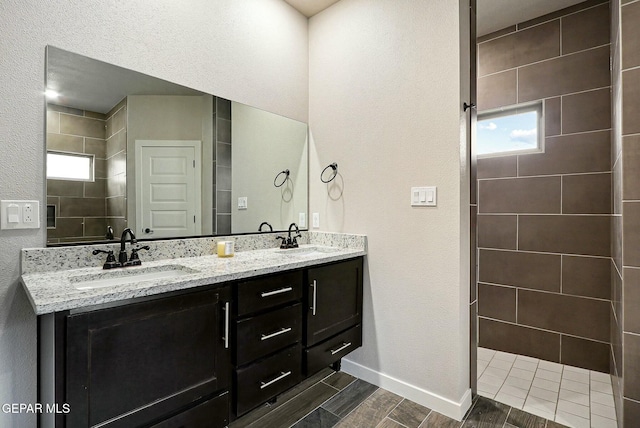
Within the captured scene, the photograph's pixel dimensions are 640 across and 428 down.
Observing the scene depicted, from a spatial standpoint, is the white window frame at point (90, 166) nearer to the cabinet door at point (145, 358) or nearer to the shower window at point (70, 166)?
the shower window at point (70, 166)

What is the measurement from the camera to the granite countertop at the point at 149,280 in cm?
106

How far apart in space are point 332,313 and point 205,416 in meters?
0.88

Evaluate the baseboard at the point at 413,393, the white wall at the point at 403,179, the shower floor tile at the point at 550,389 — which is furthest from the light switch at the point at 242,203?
the shower floor tile at the point at 550,389

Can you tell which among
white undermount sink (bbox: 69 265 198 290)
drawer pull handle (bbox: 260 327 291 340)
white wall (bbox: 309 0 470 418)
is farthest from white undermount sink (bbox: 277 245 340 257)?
white undermount sink (bbox: 69 265 198 290)

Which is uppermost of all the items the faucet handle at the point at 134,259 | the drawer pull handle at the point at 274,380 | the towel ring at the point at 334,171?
the towel ring at the point at 334,171

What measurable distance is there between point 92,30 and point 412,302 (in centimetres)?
225

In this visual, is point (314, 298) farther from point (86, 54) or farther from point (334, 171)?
point (86, 54)

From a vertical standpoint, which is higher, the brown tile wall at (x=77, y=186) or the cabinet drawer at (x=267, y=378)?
the brown tile wall at (x=77, y=186)

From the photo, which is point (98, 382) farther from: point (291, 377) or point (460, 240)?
point (460, 240)

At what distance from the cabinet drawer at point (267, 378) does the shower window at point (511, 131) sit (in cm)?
235

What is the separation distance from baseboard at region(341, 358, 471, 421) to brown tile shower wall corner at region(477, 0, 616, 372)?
1108 millimetres

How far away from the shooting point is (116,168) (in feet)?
5.48

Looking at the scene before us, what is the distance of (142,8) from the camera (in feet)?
5.62

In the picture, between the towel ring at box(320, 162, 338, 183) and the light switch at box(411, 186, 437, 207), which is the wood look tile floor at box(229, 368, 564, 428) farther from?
the towel ring at box(320, 162, 338, 183)
